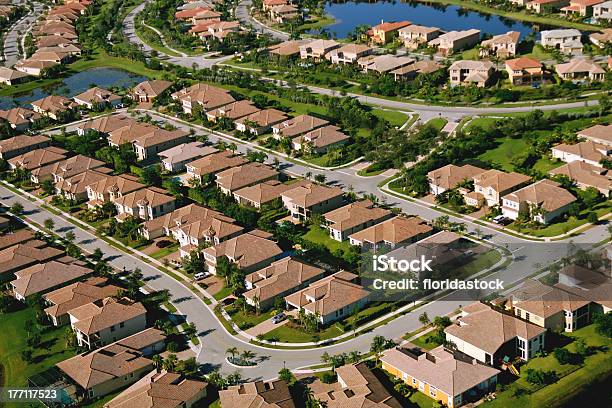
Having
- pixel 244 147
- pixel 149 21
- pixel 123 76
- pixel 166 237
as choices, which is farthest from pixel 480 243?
pixel 149 21

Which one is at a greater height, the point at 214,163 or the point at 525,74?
the point at 525,74

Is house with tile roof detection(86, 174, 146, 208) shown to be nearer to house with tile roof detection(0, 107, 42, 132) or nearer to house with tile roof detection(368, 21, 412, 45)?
house with tile roof detection(0, 107, 42, 132)

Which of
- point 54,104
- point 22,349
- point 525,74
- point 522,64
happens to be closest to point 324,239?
point 22,349

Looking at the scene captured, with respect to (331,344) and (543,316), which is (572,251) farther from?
(331,344)

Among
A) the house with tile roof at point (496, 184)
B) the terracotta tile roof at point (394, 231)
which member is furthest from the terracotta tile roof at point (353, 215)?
the house with tile roof at point (496, 184)

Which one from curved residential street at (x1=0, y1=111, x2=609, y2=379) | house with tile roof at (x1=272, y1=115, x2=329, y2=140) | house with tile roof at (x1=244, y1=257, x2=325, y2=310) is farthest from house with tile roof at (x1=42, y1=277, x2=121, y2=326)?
house with tile roof at (x1=272, y1=115, x2=329, y2=140)

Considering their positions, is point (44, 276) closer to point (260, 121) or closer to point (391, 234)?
point (391, 234)
